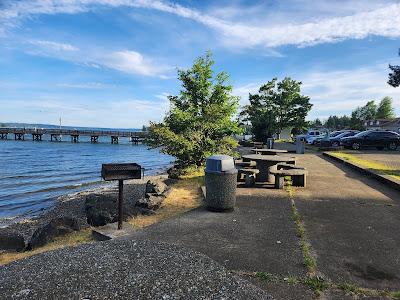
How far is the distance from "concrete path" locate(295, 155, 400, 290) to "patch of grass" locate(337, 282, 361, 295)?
11 centimetres

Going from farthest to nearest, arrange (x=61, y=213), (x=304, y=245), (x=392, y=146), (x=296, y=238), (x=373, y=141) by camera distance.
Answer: (x=392, y=146) < (x=373, y=141) < (x=61, y=213) < (x=296, y=238) < (x=304, y=245)

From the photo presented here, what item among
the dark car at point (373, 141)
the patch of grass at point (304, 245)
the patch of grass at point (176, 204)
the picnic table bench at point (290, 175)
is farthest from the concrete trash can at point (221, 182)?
the dark car at point (373, 141)

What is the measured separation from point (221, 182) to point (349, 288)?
3.33m

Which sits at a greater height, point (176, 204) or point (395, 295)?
point (395, 295)

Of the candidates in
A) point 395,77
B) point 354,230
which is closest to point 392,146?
point 395,77

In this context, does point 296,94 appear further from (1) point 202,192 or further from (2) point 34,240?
(2) point 34,240

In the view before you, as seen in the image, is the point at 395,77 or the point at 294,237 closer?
the point at 294,237

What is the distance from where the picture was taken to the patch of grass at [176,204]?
7.09 m

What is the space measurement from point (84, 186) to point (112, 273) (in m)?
19.3

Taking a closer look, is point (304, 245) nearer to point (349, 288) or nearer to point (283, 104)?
point (349, 288)

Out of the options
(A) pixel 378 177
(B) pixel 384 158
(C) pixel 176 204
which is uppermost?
(B) pixel 384 158

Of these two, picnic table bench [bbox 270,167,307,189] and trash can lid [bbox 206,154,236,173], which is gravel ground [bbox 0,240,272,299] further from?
picnic table bench [bbox 270,167,307,189]

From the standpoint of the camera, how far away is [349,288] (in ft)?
12.0

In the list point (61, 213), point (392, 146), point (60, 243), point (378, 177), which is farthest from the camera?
point (392, 146)
